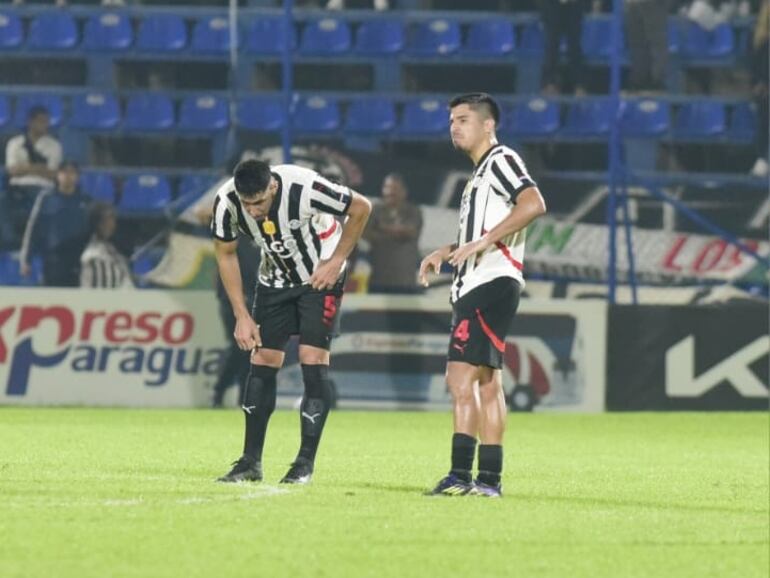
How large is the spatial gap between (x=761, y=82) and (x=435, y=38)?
371 cm

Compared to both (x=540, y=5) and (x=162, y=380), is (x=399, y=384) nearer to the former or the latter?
(x=162, y=380)

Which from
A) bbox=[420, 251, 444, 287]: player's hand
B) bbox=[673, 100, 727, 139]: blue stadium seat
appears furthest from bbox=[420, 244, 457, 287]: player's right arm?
bbox=[673, 100, 727, 139]: blue stadium seat

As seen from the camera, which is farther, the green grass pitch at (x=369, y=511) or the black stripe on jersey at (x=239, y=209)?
the black stripe on jersey at (x=239, y=209)

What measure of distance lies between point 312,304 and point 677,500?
1.97m

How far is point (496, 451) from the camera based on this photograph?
28.6ft

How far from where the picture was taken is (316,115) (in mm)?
20219

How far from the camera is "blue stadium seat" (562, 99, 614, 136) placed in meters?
19.8

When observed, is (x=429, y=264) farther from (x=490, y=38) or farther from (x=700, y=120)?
(x=490, y=38)

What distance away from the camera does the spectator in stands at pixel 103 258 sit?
17078 mm

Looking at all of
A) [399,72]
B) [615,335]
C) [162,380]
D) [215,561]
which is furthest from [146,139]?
[215,561]

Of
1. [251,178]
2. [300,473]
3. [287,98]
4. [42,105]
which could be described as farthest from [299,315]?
[42,105]

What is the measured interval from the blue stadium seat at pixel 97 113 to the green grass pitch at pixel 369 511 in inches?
279

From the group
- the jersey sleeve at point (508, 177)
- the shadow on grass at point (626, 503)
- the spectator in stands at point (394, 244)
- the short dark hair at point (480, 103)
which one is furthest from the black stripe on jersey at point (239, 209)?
the spectator in stands at point (394, 244)

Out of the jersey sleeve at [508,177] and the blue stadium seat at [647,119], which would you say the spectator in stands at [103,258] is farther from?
the jersey sleeve at [508,177]
